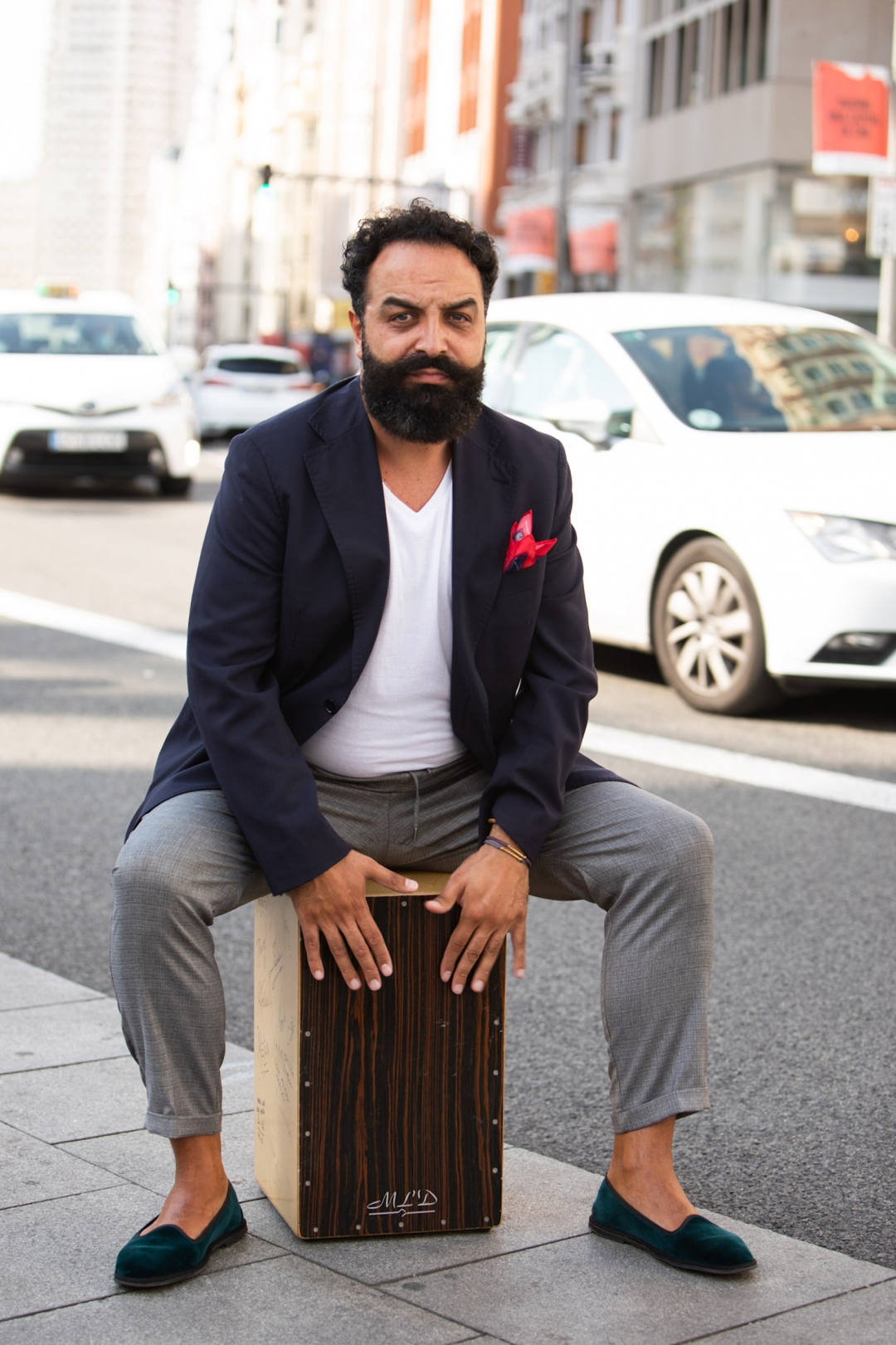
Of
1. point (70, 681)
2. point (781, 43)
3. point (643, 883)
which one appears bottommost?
→ point (70, 681)

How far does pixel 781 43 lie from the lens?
33094 mm

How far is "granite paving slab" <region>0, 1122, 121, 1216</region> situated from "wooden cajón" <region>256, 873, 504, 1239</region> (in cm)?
36

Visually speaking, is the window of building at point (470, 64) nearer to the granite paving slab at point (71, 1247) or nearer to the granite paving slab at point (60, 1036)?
the granite paving slab at point (60, 1036)

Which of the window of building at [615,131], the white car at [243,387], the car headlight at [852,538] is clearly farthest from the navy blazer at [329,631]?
the window of building at [615,131]

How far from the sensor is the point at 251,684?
2949mm

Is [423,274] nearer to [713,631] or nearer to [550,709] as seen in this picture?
[550,709]

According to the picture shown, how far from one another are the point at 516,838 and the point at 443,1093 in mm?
422

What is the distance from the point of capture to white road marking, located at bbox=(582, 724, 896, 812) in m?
6.40

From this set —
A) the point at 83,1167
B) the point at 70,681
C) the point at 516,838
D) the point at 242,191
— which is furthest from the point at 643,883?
the point at 242,191

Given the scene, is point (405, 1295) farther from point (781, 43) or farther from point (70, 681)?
point (781, 43)

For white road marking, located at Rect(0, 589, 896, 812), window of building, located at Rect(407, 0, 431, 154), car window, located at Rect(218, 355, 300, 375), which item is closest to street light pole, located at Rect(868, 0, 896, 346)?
white road marking, located at Rect(0, 589, 896, 812)

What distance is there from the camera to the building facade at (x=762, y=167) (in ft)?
108

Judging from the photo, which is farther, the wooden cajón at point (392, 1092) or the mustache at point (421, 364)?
the mustache at point (421, 364)
